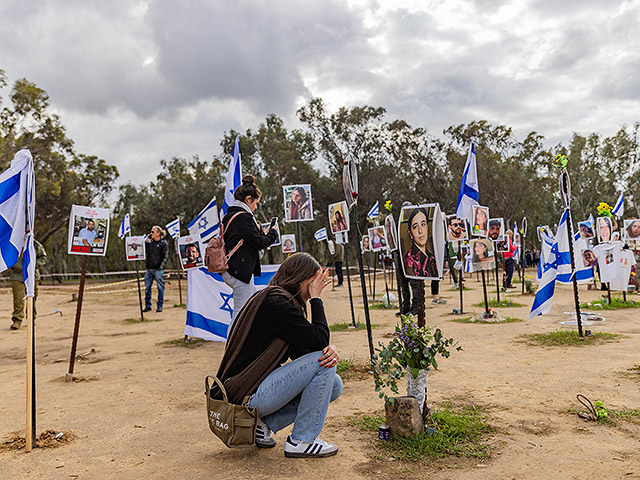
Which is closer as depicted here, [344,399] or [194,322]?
[344,399]

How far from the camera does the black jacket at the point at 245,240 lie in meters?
5.55

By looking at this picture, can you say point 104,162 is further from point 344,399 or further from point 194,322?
point 344,399

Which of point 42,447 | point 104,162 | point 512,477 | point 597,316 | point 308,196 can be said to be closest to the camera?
point 512,477

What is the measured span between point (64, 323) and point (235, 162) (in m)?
8.09

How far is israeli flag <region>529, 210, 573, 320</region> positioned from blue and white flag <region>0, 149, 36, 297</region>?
6.49m

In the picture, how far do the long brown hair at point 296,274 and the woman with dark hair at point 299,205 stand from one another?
6955mm

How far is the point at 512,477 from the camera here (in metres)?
2.95

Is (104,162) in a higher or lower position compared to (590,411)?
higher

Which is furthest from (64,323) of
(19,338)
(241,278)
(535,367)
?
(535,367)

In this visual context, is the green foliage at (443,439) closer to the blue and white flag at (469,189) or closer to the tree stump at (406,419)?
the tree stump at (406,419)

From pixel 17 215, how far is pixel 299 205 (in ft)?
23.0

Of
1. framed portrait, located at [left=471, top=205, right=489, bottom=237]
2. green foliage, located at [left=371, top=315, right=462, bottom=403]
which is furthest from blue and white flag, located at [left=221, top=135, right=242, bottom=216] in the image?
framed portrait, located at [left=471, top=205, right=489, bottom=237]

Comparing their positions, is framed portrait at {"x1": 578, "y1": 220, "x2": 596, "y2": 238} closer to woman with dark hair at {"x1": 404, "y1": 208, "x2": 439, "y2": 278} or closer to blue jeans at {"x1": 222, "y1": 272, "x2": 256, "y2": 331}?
woman with dark hair at {"x1": 404, "y1": 208, "x2": 439, "y2": 278}

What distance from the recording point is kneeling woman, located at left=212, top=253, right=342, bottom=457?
320 centimetres
